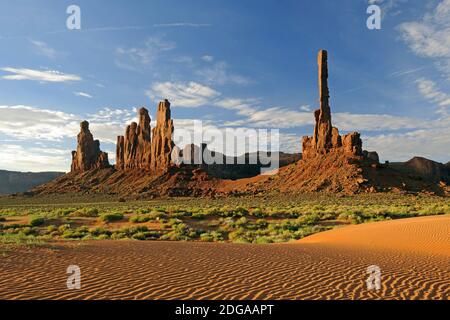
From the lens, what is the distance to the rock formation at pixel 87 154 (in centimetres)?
11262

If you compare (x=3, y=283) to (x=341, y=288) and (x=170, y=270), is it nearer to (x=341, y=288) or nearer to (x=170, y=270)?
(x=170, y=270)

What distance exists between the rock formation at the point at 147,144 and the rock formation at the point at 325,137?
37.7 m

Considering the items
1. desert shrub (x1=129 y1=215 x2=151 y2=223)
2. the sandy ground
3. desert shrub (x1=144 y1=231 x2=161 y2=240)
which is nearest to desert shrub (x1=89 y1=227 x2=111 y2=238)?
desert shrub (x1=144 y1=231 x2=161 y2=240)

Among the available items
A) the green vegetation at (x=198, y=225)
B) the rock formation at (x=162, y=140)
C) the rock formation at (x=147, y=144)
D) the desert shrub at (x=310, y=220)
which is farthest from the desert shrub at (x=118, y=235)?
the rock formation at (x=162, y=140)

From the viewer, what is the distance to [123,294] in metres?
6.82

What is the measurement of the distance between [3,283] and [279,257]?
24.2 feet

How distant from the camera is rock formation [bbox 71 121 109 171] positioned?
113 m

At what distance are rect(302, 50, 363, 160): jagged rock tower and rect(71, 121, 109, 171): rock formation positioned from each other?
62.9 m

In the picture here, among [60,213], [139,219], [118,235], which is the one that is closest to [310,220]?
[139,219]

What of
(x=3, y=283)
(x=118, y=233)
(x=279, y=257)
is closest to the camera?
(x=3, y=283)

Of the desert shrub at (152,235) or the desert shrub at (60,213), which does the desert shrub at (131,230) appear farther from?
the desert shrub at (60,213)

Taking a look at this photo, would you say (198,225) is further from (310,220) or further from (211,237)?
(310,220)
